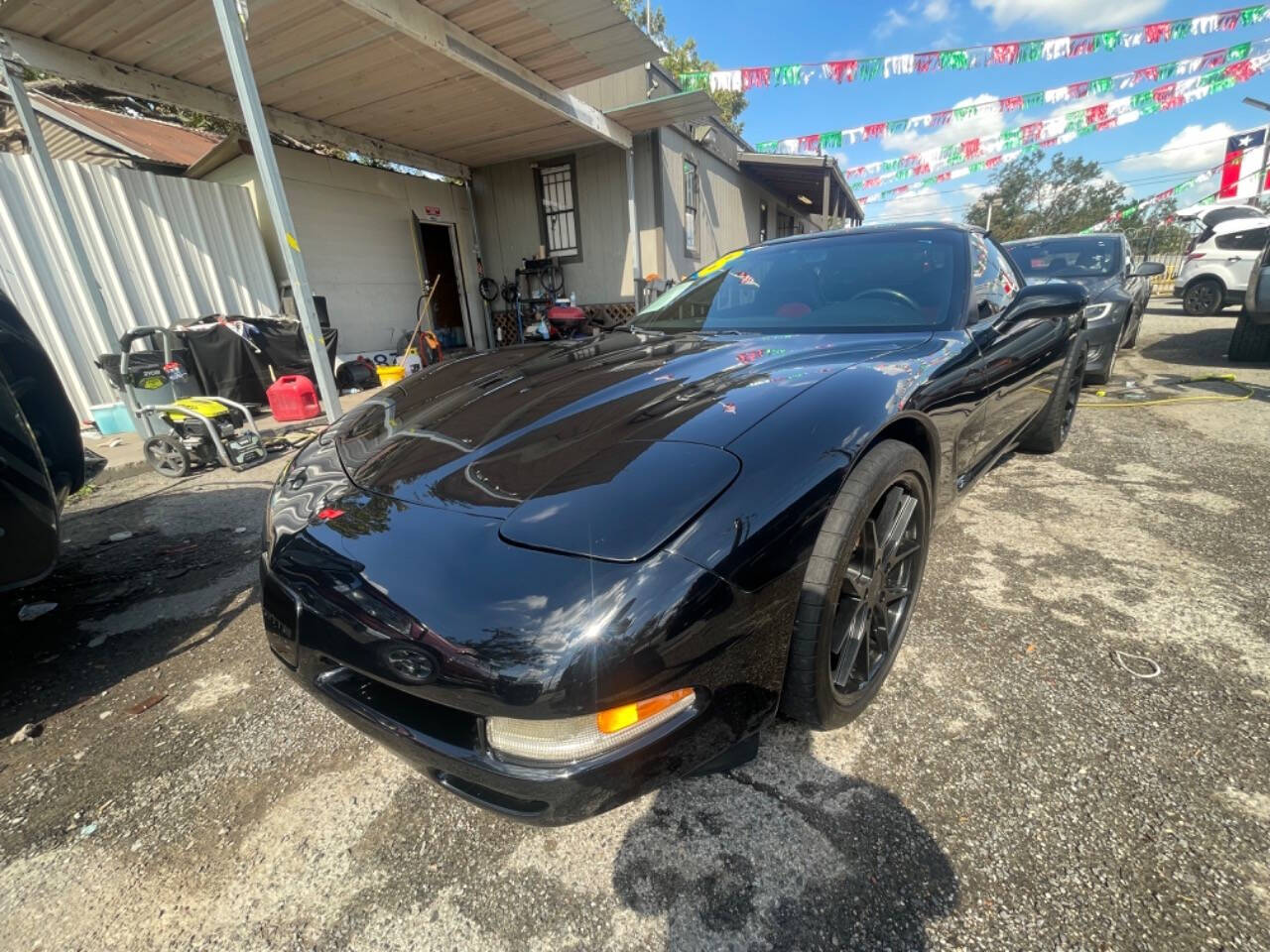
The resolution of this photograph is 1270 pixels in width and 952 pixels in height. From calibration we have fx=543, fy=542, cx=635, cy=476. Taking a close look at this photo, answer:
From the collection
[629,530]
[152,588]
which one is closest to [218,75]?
[152,588]

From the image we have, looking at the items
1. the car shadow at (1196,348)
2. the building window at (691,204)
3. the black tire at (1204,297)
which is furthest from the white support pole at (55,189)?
the black tire at (1204,297)

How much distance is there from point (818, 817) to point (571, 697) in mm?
780

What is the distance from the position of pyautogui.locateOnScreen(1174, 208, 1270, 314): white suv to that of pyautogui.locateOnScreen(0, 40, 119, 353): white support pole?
54.4 feet

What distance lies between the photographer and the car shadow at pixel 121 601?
1.93 m

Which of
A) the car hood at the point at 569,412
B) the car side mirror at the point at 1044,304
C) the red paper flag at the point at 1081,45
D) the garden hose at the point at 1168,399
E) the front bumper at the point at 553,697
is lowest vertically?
the garden hose at the point at 1168,399

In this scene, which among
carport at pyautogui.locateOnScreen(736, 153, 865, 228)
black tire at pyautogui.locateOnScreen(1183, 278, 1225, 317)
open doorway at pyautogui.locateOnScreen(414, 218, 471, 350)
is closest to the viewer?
open doorway at pyautogui.locateOnScreen(414, 218, 471, 350)

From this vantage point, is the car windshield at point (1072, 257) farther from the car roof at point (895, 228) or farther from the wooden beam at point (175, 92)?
the wooden beam at point (175, 92)

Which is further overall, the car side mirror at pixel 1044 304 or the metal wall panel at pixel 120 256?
the metal wall panel at pixel 120 256

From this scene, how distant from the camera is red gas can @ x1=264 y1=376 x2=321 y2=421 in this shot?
5418 mm

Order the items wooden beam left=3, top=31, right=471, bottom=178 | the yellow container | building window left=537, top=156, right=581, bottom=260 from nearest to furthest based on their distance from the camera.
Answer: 1. wooden beam left=3, top=31, right=471, bottom=178
2. the yellow container
3. building window left=537, top=156, right=581, bottom=260

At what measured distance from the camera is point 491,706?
3.17 feet

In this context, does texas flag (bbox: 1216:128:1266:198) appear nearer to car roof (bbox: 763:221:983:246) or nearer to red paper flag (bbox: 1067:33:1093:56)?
red paper flag (bbox: 1067:33:1093:56)

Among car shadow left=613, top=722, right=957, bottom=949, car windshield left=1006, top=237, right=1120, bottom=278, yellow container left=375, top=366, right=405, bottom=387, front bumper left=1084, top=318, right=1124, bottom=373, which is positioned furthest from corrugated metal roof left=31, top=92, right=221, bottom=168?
front bumper left=1084, top=318, right=1124, bottom=373

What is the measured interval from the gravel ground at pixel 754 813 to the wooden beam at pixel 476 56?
479 cm
